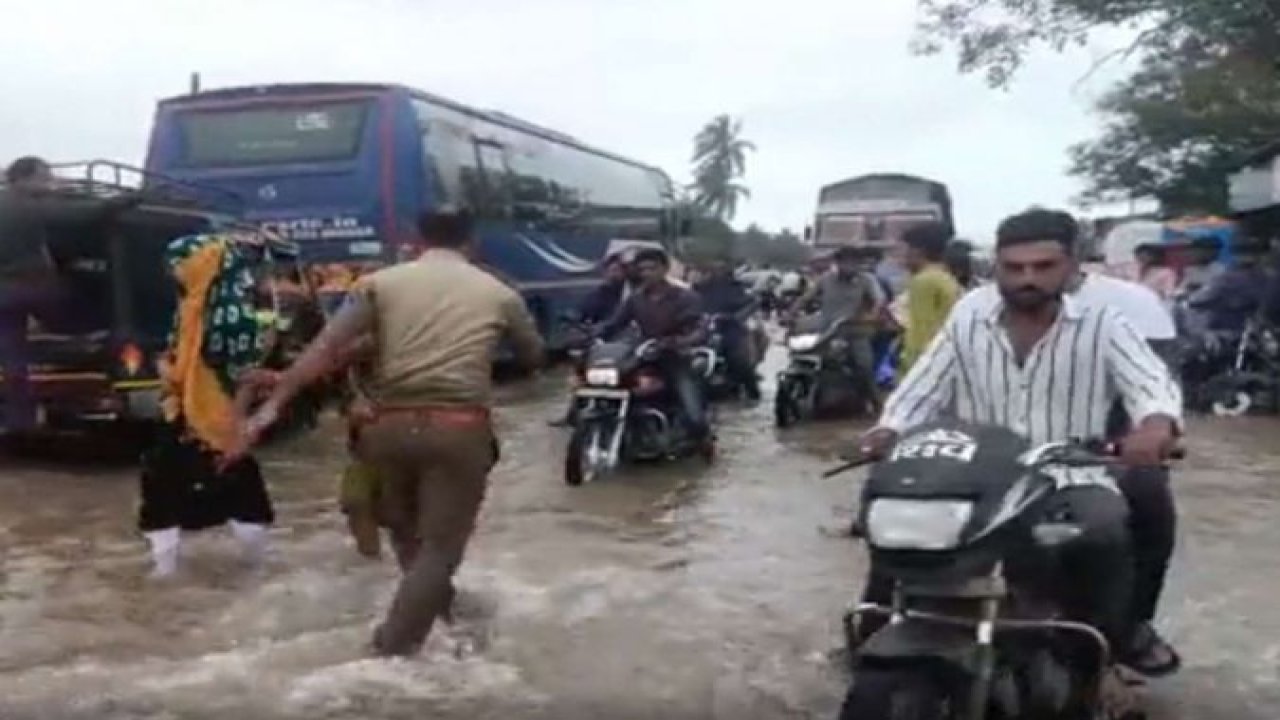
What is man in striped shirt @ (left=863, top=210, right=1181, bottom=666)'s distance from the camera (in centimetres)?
496

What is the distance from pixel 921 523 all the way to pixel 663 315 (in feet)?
24.1

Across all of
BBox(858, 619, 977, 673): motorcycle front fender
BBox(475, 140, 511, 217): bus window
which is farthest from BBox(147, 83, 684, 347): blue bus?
BBox(858, 619, 977, 673): motorcycle front fender

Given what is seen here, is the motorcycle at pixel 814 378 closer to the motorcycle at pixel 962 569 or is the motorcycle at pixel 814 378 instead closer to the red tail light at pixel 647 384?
the red tail light at pixel 647 384

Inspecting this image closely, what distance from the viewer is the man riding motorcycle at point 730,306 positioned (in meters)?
16.3

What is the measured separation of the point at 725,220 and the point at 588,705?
3492 inches

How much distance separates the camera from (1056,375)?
5.14m

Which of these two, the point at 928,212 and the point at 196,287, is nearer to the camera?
the point at 196,287

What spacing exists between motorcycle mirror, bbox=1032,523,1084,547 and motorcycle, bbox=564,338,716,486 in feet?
22.0

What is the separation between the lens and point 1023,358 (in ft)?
16.9

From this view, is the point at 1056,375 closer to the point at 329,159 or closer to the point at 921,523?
the point at 921,523

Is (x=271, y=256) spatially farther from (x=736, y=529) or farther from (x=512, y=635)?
(x=512, y=635)

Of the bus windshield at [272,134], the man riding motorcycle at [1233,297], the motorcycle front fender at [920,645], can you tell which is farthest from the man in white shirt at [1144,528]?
the bus windshield at [272,134]

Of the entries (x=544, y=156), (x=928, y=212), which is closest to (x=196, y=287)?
(x=544, y=156)

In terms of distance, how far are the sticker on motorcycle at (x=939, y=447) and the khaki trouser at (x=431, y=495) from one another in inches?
85.5
